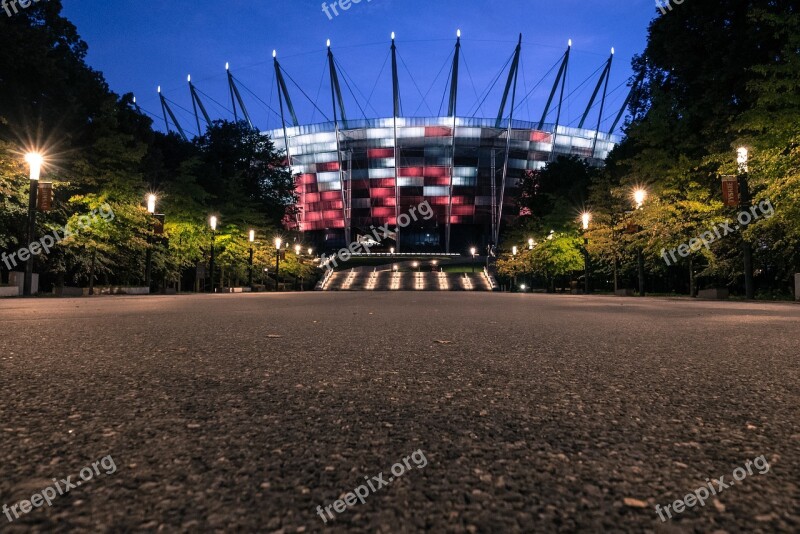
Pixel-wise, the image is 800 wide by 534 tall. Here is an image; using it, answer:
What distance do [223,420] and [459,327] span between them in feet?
18.5

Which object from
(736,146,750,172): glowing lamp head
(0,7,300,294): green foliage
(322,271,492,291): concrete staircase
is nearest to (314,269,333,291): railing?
(322,271,492,291): concrete staircase

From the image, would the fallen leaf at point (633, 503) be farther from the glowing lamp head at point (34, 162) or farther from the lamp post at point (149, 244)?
the lamp post at point (149, 244)

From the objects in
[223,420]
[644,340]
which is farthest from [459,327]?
[223,420]

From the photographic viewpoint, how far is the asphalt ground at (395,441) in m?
1.38

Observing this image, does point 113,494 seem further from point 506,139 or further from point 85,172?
point 506,139

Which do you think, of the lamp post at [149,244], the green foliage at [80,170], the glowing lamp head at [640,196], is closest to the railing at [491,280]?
the green foliage at [80,170]

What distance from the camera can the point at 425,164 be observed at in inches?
3925

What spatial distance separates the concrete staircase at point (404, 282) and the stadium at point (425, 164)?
132 ft

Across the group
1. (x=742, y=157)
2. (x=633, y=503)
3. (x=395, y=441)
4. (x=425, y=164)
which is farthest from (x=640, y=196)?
(x=425, y=164)

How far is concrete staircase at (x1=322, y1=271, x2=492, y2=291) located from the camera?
5391cm

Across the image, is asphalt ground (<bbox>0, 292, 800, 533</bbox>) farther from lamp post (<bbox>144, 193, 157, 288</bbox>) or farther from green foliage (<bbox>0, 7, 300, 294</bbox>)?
lamp post (<bbox>144, 193, 157, 288</bbox>)

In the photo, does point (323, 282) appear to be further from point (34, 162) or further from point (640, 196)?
point (34, 162)

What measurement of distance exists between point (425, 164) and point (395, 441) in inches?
3935

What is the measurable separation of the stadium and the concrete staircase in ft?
132
